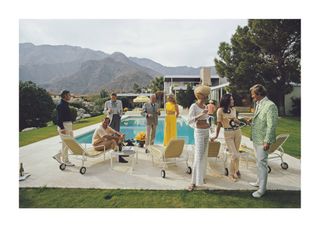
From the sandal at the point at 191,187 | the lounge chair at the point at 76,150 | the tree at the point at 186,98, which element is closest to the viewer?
the sandal at the point at 191,187

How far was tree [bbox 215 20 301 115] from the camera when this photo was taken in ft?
50.8

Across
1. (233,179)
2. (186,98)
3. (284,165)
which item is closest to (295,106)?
(186,98)

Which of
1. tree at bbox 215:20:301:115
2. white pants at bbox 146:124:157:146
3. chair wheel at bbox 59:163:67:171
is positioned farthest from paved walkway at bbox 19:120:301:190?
tree at bbox 215:20:301:115

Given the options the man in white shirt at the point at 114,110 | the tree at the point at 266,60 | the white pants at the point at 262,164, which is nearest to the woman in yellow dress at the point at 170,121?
the man in white shirt at the point at 114,110

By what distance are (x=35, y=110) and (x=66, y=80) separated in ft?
173

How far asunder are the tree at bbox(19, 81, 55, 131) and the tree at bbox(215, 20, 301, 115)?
1255 cm

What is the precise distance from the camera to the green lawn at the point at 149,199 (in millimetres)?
4016

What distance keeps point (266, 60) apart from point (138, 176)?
1493 cm

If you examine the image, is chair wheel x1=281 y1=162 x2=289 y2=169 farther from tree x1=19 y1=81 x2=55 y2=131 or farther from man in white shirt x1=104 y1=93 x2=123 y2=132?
tree x1=19 y1=81 x2=55 y2=131

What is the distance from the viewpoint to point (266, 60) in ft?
55.6

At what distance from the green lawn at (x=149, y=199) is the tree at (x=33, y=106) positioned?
954 cm

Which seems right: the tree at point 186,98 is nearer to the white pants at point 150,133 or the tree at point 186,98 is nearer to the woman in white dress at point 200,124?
the white pants at point 150,133
